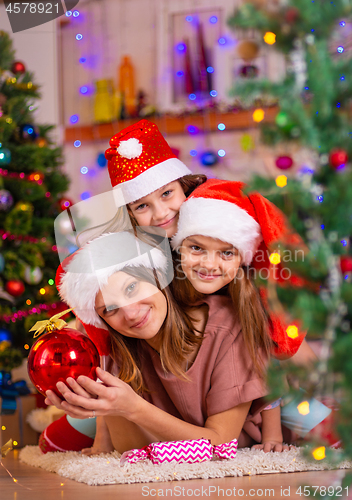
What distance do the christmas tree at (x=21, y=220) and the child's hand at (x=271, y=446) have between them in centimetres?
104

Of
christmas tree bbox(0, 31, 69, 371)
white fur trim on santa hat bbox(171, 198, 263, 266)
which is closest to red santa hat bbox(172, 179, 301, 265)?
white fur trim on santa hat bbox(171, 198, 263, 266)

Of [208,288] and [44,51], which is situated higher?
[44,51]

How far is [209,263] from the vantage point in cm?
120

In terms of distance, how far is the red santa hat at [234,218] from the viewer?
1172 mm

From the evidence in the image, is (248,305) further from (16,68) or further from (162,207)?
(16,68)

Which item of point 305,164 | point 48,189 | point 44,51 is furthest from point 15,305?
point 44,51

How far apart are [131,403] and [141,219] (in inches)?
22.8

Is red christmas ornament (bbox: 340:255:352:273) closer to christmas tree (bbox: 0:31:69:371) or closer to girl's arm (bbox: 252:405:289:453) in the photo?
girl's arm (bbox: 252:405:289:453)

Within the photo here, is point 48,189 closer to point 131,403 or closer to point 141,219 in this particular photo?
point 141,219

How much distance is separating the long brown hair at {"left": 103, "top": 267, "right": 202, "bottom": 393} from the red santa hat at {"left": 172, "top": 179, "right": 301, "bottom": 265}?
0.17m

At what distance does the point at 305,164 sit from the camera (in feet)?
2.03

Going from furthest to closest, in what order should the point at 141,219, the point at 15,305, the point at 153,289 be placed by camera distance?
the point at 15,305, the point at 141,219, the point at 153,289

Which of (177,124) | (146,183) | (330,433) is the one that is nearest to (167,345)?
(146,183)

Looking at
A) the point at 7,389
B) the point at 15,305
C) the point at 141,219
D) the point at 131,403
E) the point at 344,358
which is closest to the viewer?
the point at 344,358
